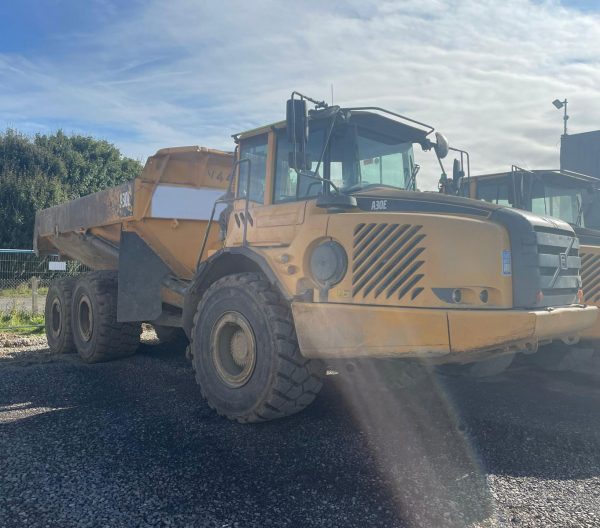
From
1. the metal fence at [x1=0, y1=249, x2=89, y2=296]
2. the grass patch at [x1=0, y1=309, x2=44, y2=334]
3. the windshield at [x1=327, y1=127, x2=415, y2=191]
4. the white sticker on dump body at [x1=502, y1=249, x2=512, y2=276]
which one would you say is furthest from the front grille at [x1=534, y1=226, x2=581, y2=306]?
the metal fence at [x1=0, y1=249, x2=89, y2=296]

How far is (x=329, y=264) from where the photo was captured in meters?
4.35

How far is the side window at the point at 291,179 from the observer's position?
15.9ft

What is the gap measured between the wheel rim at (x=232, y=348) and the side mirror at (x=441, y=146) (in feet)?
8.52

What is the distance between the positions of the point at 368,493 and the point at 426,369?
6.44 feet

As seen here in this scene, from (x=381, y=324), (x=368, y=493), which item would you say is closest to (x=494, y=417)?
(x=381, y=324)

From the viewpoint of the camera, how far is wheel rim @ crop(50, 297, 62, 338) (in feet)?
27.9

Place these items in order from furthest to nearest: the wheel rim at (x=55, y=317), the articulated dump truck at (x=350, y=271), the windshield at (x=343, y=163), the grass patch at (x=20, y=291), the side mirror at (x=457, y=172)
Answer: the grass patch at (x=20, y=291) → the wheel rim at (x=55, y=317) → the side mirror at (x=457, y=172) → the windshield at (x=343, y=163) → the articulated dump truck at (x=350, y=271)

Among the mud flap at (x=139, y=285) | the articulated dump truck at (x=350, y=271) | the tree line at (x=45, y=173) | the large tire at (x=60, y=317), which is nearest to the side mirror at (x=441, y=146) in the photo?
the articulated dump truck at (x=350, y=271)

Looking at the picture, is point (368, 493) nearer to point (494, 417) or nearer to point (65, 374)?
point (494, 417)

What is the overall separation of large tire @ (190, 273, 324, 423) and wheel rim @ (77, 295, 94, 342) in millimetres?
3003

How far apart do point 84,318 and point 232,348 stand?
379cm

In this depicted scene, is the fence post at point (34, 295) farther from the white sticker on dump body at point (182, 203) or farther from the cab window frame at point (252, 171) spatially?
the cab window frame at point (252, 171)

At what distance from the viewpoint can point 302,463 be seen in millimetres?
3879

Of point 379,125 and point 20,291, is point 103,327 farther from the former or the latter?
point 20,291
